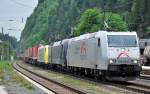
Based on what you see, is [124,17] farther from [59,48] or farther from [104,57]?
[104,57]

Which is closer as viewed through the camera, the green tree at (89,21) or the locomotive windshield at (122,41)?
the locomotive windshield at (122,41)

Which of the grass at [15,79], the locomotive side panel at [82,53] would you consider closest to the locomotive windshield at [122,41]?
the locomotive side panel at [82,53]

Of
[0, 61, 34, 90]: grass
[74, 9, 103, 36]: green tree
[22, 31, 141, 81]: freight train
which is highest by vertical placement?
[74, 9, 103, 36]: green tree

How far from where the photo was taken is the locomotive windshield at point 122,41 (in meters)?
34.0

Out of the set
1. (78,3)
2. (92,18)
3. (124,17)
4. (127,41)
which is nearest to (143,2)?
(124,17)

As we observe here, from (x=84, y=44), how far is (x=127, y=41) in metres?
7.27

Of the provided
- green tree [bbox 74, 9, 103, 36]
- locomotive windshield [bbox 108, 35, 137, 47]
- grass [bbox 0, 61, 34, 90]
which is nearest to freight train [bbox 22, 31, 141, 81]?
locomotive windshield [bbox 108, 35, 137, 47]

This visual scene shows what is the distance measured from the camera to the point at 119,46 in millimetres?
33844

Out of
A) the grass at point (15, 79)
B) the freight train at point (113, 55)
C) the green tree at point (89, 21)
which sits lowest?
the grass at point (15, 79)

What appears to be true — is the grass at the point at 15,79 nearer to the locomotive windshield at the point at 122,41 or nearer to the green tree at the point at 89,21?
the locomotive windshield at the point at 122,41

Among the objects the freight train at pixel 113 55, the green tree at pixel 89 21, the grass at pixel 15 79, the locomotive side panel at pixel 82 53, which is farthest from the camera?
the green tree at pixel 89 21

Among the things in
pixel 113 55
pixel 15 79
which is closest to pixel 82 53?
pixel 15 79

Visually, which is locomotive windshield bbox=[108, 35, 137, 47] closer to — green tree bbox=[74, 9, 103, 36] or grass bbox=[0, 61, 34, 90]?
grass bbox=[0, 61, 34, 90]

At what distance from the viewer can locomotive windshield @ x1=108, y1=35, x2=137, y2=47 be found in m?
34.0
